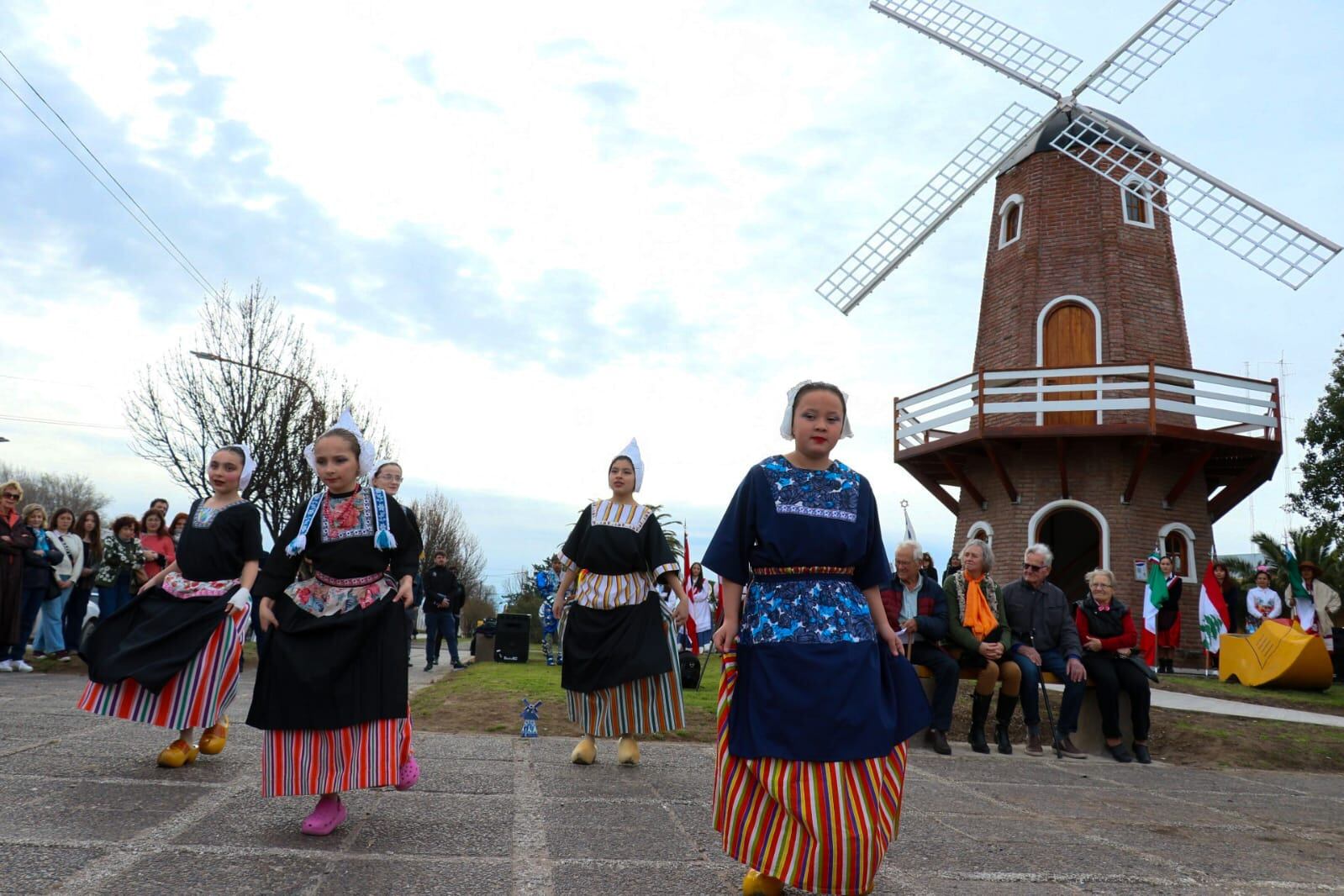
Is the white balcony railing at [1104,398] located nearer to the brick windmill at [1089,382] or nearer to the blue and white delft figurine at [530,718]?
the brick windmill at [1089,382]

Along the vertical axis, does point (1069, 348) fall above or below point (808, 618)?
above

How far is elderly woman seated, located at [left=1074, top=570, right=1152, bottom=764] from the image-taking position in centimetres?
812

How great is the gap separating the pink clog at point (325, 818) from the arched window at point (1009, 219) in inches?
794

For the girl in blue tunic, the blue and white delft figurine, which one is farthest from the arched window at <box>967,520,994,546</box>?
the girl in blue tunic

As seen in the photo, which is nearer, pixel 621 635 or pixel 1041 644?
pixel 621 635

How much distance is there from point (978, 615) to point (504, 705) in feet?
13.3

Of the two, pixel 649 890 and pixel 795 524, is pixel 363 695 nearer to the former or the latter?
pixel 649 890

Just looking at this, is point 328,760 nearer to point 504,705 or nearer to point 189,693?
point 189,693

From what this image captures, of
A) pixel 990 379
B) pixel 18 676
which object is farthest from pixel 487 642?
pixel 990 379

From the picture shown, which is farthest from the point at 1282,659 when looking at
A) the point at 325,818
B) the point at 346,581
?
the point at 325,818

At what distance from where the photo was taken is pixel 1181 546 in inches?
757

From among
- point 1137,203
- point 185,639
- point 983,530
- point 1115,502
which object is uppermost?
point 1137,203

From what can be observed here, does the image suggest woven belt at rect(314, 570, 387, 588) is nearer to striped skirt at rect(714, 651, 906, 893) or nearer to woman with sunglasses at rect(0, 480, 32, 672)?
striped skirt at rect(714, 651, 906, 893)

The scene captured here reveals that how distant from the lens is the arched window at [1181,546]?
18.8m
